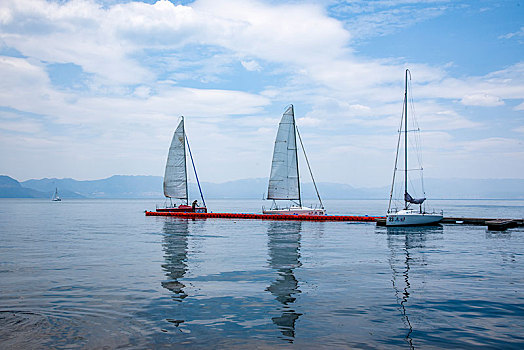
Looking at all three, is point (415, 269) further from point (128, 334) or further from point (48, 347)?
point (48, 347)

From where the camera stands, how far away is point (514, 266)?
2666 centimetres

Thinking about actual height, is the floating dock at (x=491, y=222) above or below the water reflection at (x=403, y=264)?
above

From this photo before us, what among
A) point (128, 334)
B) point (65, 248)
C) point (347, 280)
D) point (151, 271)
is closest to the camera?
point (128, 334)

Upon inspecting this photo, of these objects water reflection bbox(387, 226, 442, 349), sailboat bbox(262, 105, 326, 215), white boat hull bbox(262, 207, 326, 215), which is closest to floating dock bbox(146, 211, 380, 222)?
white boat hull bbox(262, 207, 326, 215)

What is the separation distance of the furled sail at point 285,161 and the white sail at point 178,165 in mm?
20927

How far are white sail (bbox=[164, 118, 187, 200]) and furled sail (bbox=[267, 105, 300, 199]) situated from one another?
2093 centimetres

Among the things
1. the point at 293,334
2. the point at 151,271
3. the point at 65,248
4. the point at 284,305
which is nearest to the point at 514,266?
the point at 284,305

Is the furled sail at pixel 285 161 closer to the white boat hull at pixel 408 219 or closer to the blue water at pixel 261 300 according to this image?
the white boat hull at pixel 408 219

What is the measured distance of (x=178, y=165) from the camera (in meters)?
88.9

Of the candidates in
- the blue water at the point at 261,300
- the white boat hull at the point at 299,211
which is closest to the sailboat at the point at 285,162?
the white boat hull at the point at 299,211

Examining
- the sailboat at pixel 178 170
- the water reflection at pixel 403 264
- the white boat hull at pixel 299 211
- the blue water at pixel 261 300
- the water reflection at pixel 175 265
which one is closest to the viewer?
the blue water at pixel 261 300

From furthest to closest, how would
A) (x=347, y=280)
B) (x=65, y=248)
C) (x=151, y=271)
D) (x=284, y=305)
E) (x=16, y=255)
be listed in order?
1. (x=65, y=248)
2. (x=16, y=255)
3. (x=151, y=271)
4. (x=347, y=280)
5. (x=284, y=305)

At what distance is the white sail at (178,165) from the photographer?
8856 cm

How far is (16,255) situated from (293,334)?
87.5 feet
